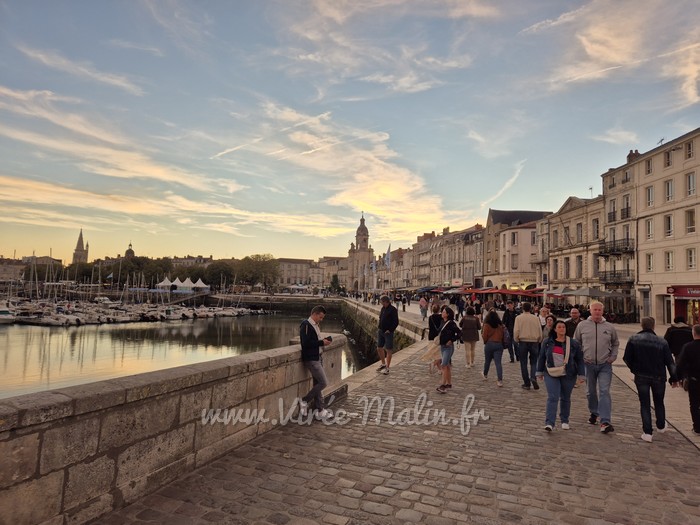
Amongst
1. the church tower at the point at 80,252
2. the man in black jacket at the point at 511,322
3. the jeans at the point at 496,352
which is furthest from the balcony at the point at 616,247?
the church tower at the point at 80,252

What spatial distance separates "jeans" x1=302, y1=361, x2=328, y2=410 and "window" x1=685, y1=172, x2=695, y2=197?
93.3 feet

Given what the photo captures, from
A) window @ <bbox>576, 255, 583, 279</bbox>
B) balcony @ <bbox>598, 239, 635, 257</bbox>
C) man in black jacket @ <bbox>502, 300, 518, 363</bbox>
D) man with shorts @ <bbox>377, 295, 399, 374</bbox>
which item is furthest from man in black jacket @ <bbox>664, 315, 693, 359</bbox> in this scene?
window @ <bbox>576, 255, 583, 279</bbox>

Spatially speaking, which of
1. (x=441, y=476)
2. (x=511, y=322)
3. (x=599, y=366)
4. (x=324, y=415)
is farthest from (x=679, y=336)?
(x=324, y=415)

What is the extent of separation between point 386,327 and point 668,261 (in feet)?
83.5

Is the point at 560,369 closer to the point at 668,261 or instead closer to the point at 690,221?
the point at 690,221

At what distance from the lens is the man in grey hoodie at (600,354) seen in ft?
20.8

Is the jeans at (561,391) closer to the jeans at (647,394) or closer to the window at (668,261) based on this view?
the jeans at (647,394)

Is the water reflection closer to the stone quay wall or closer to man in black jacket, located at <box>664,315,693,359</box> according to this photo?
man in black jacket, located at <box>664,315,693,359</box>

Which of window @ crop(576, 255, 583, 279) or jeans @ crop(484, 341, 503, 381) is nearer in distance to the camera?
jeans @ crop(484, 341, 503, 381)

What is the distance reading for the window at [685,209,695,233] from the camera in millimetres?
25547

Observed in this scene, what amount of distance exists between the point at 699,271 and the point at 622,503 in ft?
89.1

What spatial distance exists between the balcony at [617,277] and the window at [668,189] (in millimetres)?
5509

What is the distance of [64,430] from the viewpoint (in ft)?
10.6

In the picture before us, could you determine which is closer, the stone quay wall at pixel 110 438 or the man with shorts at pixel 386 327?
the stone quay wall at pixel 110 438
